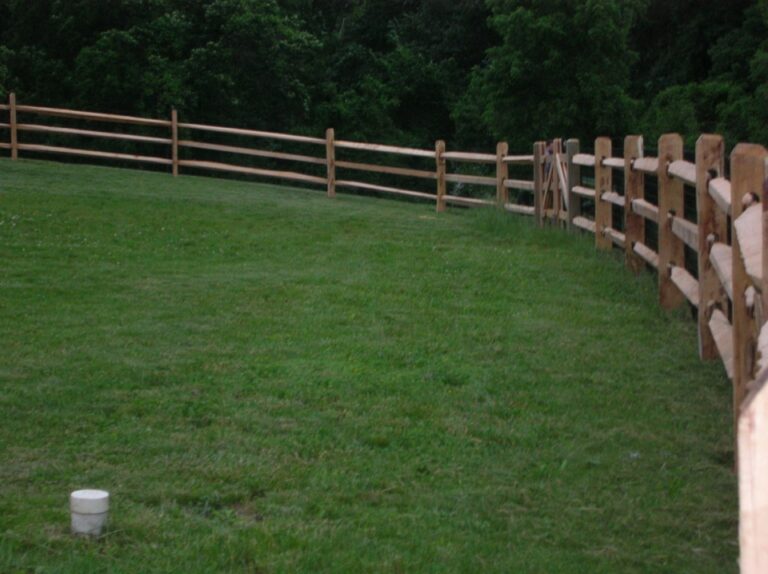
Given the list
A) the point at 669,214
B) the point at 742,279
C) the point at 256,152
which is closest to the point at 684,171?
the point at 669,214

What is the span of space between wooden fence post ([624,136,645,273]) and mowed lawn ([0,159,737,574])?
0.23 meters

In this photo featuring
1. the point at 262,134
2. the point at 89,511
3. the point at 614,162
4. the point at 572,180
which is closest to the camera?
the point at 89,511

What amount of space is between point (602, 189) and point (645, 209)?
2592 mm

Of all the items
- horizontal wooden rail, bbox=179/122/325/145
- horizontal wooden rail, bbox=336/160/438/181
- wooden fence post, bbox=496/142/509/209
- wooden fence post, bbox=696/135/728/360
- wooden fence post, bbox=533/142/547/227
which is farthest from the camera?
horizontal wooden rail, bbox=179/122/325/145

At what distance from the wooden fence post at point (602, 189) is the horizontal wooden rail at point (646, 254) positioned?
1.63 metres

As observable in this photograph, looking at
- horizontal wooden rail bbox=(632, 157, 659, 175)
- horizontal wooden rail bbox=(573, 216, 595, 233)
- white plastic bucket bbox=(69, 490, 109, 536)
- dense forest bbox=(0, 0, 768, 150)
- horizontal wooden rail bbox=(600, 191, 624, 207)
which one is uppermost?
dense forest bbox=(0, 0, 768, 150)

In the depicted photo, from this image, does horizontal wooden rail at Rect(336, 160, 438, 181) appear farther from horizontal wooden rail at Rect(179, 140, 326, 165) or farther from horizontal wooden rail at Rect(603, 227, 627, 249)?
horizontal wooden rail at Rect(603, 227, 627, 249)

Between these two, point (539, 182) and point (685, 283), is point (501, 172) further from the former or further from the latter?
point (685, 283)

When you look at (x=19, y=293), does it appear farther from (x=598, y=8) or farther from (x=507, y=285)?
(x=598, y=8)

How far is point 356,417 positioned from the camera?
18.7 feet

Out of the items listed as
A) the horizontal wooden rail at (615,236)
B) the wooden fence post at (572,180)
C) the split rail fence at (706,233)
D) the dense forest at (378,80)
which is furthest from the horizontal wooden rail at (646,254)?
the dense forest at (378,80)

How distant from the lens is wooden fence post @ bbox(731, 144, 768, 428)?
466 centimetres

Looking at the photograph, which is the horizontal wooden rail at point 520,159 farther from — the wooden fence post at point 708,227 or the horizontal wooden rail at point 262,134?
the wooden fence post at point 708,227

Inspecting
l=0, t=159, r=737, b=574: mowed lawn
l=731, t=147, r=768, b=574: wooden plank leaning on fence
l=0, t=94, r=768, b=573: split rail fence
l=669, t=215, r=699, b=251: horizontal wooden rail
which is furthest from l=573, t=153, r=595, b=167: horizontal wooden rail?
l=731, t=147, r=768, b=574: wooden plank leaning on fence
